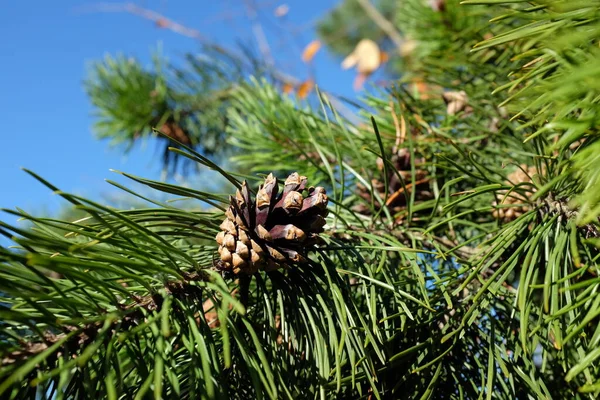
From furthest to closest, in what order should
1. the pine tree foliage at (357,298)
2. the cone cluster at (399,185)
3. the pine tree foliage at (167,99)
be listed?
the pine tree foliage at (167,99), the cone cluster at (399,185), the pine tree foliage at (357,298)

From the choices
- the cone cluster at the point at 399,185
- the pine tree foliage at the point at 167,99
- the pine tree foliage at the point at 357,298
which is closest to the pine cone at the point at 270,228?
the pine tree foliage at the point at 357,298

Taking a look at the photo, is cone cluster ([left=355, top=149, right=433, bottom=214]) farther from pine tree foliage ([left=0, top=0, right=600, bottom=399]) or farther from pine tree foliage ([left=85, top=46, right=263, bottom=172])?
pine tree foliage ([left=85, top=46, right=263, bottom=172])

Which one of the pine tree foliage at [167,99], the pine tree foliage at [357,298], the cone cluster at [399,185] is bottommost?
the pine tree foliage at [357,298]

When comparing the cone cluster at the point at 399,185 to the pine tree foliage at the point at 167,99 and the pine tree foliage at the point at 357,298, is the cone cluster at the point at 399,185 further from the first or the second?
the pine tree foliage at the point at 167,99

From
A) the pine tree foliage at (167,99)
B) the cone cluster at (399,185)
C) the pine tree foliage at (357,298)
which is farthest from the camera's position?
the pine tree foliage at (167,99)

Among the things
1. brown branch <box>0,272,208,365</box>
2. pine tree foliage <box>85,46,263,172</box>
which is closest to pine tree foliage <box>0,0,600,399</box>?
brown branch <box>0,272,208,365</box>

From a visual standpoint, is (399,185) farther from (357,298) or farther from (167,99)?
(167,99)

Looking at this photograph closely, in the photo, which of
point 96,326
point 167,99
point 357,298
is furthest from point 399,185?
point 167,99

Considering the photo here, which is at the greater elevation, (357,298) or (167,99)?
(167,99)
